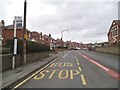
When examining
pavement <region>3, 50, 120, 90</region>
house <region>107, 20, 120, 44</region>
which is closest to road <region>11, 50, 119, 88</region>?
pavement <region>3, 50, 120, 90</region>

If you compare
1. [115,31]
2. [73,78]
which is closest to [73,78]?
[73,78]

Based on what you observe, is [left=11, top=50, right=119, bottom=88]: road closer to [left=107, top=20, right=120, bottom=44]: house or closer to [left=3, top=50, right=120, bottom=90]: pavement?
[left=3, top=50, right=120, bottom=90]: pavement

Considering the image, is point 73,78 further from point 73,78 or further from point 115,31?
point 115,31

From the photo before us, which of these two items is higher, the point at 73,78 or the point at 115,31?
the point at 115,31

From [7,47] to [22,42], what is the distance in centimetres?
176

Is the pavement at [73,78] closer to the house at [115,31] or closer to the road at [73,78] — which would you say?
the road at [73,78]

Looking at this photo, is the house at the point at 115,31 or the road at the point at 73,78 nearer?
the road at the point at 73,78

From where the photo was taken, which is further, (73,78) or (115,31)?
(115,31)

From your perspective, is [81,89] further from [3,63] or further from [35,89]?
[3,63]

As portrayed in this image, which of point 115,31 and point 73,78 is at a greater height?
point 115,31

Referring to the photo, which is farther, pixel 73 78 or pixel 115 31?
pixel 115 31

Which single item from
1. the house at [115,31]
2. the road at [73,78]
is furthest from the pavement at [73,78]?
the house at [115,31]

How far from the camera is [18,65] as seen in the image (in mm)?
18828

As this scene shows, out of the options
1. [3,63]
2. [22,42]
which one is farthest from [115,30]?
[3,63]
